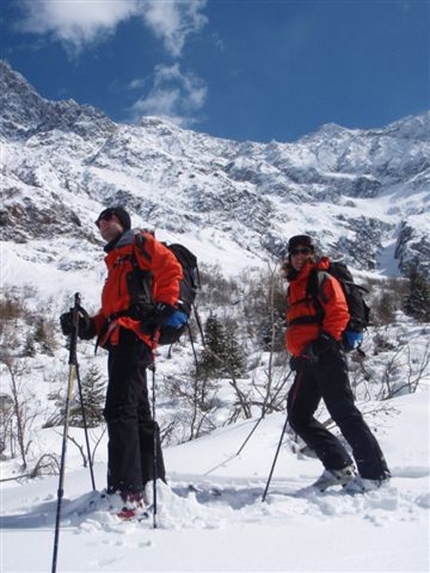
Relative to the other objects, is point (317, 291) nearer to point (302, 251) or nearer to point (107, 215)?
point (302, 251)

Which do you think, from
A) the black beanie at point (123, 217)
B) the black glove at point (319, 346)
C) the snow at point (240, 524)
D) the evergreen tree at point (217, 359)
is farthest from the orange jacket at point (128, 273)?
the evergreen tree at point (217, 359)

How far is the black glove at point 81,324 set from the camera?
3.38 m

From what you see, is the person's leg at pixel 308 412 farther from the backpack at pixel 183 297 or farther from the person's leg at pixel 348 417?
the backpack at pixel 183 297

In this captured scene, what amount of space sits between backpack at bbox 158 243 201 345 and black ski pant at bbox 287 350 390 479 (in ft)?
3.04

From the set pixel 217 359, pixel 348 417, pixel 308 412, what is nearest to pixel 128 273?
pixel 308 412

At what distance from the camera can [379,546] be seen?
231 cm

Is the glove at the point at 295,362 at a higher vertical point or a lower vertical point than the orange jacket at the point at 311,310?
lower

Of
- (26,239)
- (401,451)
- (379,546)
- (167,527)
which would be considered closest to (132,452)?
(167,527)

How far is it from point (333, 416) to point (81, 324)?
1783 mm

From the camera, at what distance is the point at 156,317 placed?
10.4ft

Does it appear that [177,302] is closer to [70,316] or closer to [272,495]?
[70,316]

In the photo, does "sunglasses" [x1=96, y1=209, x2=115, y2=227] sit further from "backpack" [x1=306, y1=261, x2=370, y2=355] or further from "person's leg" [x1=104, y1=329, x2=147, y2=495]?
"backpack" [x1=306, y1=261, x2=370, y2=355]

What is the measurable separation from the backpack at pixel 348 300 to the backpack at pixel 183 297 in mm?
803

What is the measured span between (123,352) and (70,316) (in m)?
0.43
